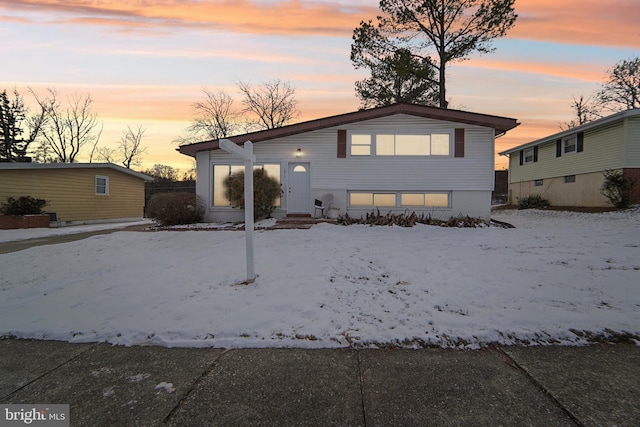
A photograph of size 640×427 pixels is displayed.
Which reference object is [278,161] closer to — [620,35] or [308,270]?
[308,270]

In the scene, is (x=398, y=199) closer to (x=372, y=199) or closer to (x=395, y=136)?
(x=372, y=199)

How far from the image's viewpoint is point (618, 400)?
5.83 feet

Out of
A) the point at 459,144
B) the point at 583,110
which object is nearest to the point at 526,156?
the point at 583,110

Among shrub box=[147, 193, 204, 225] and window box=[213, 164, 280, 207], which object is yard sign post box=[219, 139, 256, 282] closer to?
shrub box=[147, 193, 204, 225]

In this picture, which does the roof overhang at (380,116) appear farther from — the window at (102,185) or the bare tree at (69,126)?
the bare tree at (69,126)

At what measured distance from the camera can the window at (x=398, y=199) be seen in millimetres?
10859

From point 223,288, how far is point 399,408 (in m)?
2.75

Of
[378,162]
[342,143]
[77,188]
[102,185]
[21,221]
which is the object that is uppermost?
[342,143]

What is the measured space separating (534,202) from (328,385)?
22034 mm

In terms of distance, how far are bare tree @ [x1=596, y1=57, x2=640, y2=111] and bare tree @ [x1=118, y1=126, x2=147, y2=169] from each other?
145 feet

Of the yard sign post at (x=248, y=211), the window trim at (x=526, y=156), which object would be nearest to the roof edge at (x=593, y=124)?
the window trim at (x=526, y=156)

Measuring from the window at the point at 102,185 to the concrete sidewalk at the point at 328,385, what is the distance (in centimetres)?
1744

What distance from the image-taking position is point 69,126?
27.5m

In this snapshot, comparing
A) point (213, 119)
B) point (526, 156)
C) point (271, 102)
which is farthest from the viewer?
point (213, 119)
